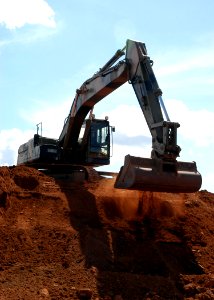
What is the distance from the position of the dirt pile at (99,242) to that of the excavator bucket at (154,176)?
1615 millimetres

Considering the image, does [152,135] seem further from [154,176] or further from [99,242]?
[99,242]

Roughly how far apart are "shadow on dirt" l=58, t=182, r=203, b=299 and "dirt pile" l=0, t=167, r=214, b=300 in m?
0.02

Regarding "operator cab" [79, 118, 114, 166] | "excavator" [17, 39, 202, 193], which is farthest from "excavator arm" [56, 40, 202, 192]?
"operator cab" [79, 118, 114, 166]

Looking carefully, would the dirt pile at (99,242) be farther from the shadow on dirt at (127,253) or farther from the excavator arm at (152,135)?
the excavator arm at (152,135)

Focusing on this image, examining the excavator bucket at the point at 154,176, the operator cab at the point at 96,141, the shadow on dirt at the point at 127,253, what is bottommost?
the shadow on dirt at the point at 127,253

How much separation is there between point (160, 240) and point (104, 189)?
115 inches

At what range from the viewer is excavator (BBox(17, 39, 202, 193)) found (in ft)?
39.9

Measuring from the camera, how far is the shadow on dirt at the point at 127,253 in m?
10.7

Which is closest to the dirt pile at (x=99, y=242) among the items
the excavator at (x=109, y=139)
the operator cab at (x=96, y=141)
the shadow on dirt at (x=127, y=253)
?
the shadow on dirt at (x=127, y=253)

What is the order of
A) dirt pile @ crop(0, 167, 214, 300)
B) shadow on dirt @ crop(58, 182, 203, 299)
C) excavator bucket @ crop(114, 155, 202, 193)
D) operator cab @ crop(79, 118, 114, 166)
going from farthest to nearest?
1. operator cab @ crop(79, 118, 114, 166)
2. excavator bucket @ crop(114, 155, 202, 193)
3. shadow on dirt @ crop(58, 182, 203, 299)
4. dirt pile @ crop(0, 167, 214, 300)

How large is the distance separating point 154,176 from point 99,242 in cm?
213

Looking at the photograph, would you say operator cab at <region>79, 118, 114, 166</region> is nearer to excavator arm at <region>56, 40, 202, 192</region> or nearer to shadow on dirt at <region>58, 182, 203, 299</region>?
excavator arm at <region>56, 40, 202, 192</region>

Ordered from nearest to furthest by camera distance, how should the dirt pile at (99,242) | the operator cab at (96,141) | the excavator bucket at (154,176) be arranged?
the dirt pile at (99,242) < the excavator bucket at (154,176) < the operator cab at (96,141)

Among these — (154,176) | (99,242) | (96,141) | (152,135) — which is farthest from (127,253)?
(96,141)
